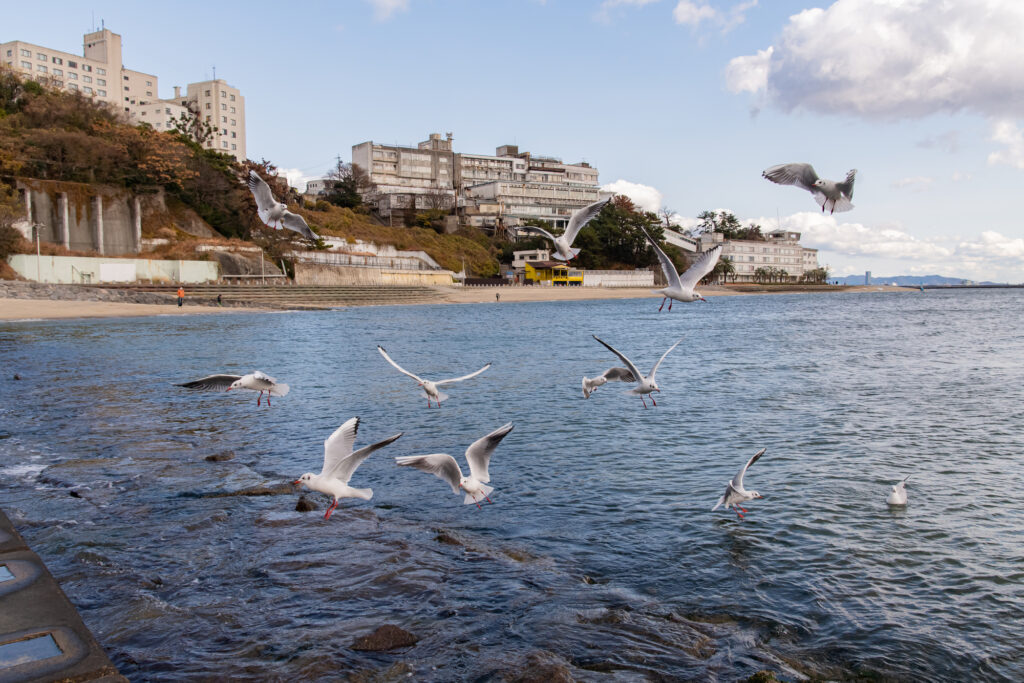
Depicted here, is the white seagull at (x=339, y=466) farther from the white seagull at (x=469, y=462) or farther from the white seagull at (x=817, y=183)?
the white seagull at (x=817, y=183)

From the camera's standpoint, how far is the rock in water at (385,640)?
5.78 meters

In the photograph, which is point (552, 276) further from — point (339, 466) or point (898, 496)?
point (339, 466)

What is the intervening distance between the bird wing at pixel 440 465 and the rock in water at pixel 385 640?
1606 millimetres

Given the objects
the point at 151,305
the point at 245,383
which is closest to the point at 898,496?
the point at 245,383

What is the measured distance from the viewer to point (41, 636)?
14.1 feet

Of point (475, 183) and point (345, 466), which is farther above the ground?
point (475, 183)

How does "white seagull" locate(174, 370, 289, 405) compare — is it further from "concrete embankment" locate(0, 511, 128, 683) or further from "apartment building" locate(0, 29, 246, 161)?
"apartment building" locate(0, 29, 246, 161)

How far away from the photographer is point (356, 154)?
130 metres

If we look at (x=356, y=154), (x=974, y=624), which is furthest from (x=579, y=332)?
(x=356, y=154)

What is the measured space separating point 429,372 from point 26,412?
442 inches

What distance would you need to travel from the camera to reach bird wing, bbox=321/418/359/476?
733 centimetres

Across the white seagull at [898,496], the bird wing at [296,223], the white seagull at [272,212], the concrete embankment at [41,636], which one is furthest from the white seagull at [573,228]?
A: the concrete embankment at [41,636]

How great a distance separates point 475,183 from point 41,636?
13329 centimetres

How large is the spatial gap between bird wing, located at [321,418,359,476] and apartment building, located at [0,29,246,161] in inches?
4758
